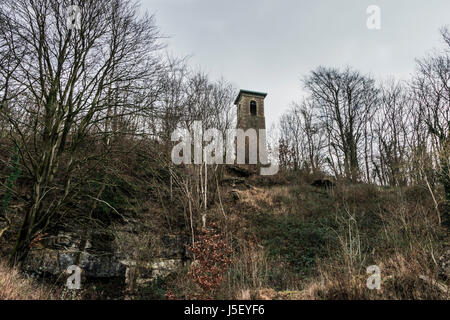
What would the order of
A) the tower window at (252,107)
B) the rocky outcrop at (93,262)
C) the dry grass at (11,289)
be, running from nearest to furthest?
the dry grass at (11,289) < the rocky outcrop at (93,262) < the tower window at (252,107)

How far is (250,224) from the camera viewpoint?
11.4m

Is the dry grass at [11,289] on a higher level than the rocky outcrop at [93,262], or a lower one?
higher

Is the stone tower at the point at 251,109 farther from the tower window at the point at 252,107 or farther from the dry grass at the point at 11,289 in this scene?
the dry grass at the point at 11,289

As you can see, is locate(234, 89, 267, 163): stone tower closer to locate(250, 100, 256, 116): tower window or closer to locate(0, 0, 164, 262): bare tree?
locate(250, 100, 256, 116): tower window

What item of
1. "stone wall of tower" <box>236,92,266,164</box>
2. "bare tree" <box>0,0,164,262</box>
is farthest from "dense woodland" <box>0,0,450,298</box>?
"stone wall of tower" <box>236,92,266,164</box>

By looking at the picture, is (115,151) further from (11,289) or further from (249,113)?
(249,113)

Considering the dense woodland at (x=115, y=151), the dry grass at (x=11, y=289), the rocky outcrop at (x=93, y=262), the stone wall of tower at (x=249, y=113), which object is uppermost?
the stone wall of tower at (x=249, y=113)

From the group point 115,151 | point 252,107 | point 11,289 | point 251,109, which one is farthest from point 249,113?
point 11,289

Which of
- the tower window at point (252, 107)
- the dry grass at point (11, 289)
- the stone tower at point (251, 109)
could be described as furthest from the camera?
the tower window at point (252, 107)

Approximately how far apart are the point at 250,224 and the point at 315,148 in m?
13.7

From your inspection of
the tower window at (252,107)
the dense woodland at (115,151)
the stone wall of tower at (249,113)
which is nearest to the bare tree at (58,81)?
the dense woodland at (115,151)

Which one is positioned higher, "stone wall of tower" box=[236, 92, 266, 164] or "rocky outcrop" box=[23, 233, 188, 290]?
"stone wall of tower" box=[236, 92, 266, 164]

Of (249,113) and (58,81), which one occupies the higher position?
(249,113)
